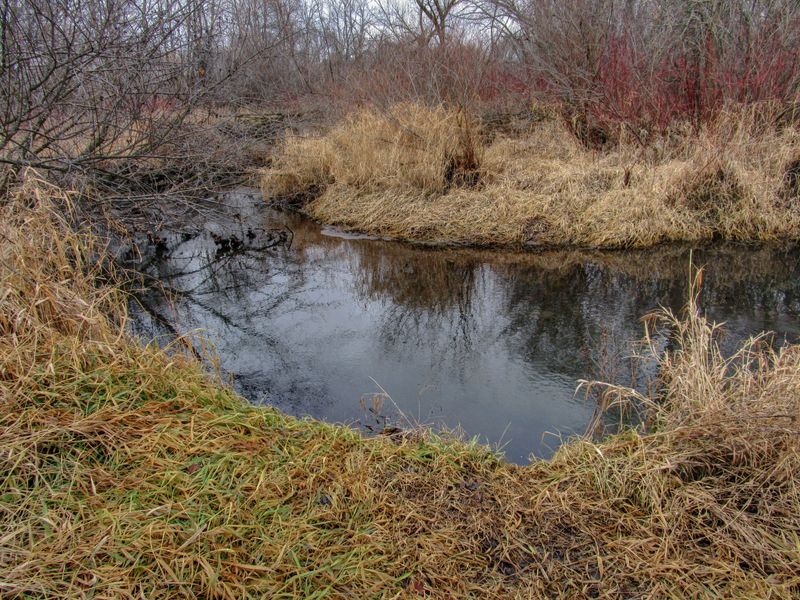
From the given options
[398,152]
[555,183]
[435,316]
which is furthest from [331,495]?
[398,152]

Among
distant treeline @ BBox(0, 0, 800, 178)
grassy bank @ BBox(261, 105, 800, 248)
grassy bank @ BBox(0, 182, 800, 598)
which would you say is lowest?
grassy bank @ BBox(0, 182, 800, 598)

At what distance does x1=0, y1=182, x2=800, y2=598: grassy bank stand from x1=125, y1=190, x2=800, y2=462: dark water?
0.96 meters

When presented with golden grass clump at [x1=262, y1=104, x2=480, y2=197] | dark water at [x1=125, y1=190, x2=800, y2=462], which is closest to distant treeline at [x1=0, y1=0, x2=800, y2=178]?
golden grass clump at [x1=262, y1=104, x2=480, y2=197]

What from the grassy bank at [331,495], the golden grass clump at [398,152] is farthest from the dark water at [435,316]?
the golden grass clump at [398,152]

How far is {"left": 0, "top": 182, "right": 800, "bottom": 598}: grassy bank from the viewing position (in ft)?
7.13

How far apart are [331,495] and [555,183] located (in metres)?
7.61

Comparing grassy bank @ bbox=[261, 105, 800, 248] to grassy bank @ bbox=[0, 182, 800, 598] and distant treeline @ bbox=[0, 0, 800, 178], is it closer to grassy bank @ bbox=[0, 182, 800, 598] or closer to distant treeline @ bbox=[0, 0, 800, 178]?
distant treeline @ bbox=[0, 0, 800, 178]

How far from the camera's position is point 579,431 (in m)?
3.94

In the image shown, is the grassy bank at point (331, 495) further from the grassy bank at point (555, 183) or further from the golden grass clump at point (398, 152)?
the golden grass clump at point (398, 152)

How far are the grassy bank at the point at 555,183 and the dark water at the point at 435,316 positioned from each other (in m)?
0.58

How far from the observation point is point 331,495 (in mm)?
2604

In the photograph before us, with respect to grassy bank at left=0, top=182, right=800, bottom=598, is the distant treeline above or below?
above

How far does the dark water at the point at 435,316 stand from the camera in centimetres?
438

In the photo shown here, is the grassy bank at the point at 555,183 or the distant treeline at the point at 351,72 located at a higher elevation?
the distant treeline at the point at 351,72
